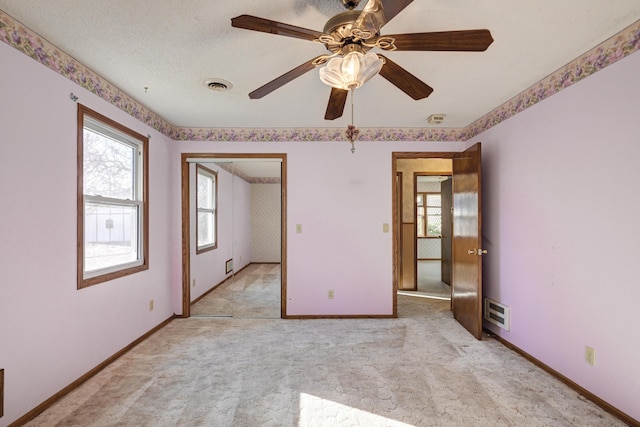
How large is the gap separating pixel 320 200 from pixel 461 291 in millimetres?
1969

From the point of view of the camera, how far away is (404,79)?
5.48 ft

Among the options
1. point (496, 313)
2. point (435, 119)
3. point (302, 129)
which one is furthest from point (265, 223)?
point (496, 313)

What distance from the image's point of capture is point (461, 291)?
136 inches

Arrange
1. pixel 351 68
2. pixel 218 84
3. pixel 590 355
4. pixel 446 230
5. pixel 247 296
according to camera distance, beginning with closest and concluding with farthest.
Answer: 1. pixel 351 68
2. pixel 590 355
3. pixel 218 84
4. pixel 247 296
5. pixel 446 230

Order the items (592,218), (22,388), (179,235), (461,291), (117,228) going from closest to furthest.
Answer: (22,388) → (592,218) → (117,228) → (461,291) → (179,235)

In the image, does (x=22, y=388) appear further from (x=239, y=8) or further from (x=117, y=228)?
(x=239, y=8)

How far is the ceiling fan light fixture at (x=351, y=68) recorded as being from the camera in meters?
1.35

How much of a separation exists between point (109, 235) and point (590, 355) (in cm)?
388

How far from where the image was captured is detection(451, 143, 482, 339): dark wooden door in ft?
10.1

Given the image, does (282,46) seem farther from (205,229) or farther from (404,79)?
(205,229)

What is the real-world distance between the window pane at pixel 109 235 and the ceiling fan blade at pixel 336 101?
6.80 feet

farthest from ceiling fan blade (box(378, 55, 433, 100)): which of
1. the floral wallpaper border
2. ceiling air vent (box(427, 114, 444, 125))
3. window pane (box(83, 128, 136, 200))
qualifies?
window pane (box(83, 128, 136, 200))

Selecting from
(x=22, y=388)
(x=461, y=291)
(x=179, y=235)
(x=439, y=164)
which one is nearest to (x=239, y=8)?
(x=22, y=388)

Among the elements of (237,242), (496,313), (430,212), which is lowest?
(496,313)
